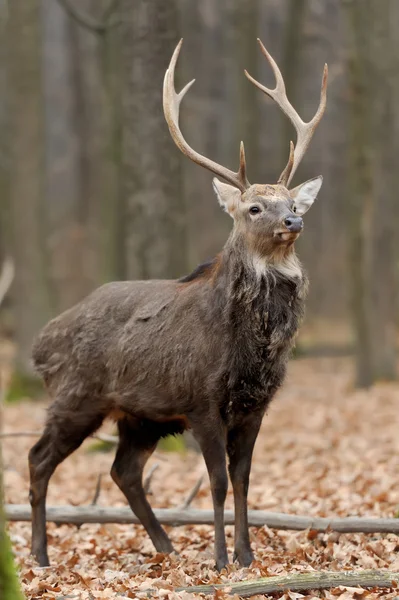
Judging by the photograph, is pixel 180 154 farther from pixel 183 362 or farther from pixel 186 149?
pixel 183 362

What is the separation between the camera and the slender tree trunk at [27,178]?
51.8 ft

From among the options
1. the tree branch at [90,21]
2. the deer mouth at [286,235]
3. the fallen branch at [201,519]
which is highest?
the tree branch at [90,21]

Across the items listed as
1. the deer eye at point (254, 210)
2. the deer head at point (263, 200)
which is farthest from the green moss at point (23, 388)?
the deer eye at point (254, 210)

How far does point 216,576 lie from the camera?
19.4 ft

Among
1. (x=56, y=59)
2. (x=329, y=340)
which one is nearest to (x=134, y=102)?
(x=329, y=340)

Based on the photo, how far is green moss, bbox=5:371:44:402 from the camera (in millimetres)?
16031

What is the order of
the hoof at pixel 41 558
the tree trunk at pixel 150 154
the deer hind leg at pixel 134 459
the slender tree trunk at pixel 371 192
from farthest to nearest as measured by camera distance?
the slender tree trunk at pixel 371 192
the tree trunk at pixel 150 154
the deer hind leg at pixel 134 459
the hoof at pixel 41 558

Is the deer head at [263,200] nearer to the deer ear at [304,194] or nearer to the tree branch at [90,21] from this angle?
the deer ear at [304,194]

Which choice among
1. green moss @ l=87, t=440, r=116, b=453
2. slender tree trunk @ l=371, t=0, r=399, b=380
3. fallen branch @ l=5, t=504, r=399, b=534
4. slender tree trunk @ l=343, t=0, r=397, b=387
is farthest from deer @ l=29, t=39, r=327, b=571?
slender tree trunk @ l=371, t=0, r=399, b=380

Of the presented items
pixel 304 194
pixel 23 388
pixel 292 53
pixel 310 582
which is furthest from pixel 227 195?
pixel 292 53

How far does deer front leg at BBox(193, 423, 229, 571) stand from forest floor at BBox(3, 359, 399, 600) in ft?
0.79

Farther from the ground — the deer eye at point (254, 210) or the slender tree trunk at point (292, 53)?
the slender tree trunk at point (292, 53)

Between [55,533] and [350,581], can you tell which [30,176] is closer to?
[55,533]

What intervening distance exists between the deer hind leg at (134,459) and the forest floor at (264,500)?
1.27ft
